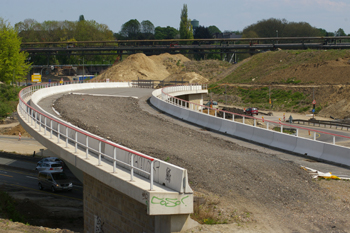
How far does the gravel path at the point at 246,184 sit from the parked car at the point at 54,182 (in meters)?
5.37

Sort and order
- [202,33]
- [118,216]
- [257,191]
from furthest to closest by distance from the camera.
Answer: [202,33], [118,216], [257,191]

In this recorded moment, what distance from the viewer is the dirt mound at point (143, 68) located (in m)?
98.1

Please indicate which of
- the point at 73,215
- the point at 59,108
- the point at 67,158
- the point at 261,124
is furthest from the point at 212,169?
the point at 261,124

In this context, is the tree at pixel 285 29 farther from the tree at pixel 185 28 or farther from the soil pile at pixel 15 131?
the soil pile at pixel 15 131

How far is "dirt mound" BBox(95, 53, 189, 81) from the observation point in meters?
98.1

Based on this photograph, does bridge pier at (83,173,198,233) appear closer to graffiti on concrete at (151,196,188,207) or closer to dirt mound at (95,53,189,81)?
graffiti on concrete at (151,196,188,207)

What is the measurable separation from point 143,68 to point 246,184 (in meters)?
91.7

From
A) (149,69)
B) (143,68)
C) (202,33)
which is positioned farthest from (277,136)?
(202,33)

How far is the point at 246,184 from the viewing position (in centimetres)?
1285

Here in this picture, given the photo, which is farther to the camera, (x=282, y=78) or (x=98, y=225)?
(x=282, y=78)

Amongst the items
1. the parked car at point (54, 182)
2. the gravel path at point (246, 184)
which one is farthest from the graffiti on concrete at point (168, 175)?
the parked car at point (54, 182)

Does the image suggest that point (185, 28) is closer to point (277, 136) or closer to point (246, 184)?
point (277, 136)

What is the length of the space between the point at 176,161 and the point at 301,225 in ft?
19.1

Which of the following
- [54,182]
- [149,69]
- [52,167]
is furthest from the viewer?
[149,69]
